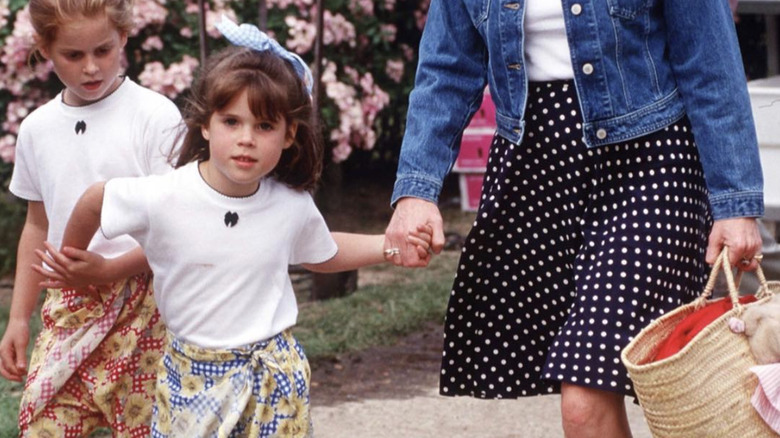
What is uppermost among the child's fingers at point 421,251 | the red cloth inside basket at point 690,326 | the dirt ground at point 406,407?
the child's fingers at point 421,251

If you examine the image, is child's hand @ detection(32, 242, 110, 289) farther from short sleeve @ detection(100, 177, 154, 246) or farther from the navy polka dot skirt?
the navy polka dot skirt

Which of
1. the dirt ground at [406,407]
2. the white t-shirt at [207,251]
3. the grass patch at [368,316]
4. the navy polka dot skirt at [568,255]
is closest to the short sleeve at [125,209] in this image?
the white t-shirt at [207,251]

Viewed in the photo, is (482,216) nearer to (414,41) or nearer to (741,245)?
(741,245)

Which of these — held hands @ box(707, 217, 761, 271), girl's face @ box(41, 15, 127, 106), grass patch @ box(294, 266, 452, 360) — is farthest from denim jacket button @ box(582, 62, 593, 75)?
grass patch @ box(294, 266, 452, 360)

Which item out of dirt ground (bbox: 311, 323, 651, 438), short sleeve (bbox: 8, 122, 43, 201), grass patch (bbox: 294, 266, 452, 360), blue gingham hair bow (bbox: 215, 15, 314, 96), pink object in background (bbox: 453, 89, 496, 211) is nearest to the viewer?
blue gingham hair bow (bbox: 215, 15, 314, 96)

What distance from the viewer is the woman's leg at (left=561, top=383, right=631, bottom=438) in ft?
10.0

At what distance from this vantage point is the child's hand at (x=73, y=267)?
137 inches

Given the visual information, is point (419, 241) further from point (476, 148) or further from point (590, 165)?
point (476, 148)

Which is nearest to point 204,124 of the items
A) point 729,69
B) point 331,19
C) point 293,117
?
point 293,117

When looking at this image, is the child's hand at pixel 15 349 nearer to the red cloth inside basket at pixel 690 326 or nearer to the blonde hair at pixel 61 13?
the blonde hair at pixel 61 13

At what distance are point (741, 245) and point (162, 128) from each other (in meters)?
1.38

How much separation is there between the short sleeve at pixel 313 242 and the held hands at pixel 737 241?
888mm

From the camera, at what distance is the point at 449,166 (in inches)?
135

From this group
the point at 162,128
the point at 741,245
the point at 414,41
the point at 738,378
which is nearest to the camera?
the point at 738,378
